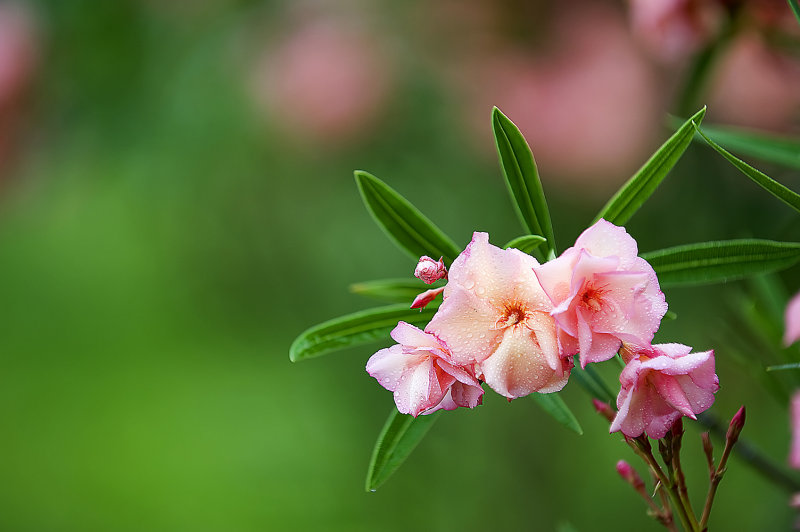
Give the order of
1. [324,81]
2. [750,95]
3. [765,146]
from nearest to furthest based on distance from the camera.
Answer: [765,146] < [750,95] < [324,81]

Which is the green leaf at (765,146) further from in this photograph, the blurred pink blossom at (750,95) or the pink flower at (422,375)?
the blurred pink blossom at (750,95)

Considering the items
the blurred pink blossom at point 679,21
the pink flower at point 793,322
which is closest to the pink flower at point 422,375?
the pink flower at point 793,322

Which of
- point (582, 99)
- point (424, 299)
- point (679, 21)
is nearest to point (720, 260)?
point (424, 299)

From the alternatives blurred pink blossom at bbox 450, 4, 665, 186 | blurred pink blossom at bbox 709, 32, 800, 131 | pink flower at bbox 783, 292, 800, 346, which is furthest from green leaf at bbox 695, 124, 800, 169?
blurred pink blossom at bbox 450, 4, 665, 186

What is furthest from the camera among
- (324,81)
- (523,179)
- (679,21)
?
(324,81)

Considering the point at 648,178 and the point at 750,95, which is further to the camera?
the point at 750,95

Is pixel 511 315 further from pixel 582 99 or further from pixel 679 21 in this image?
pixel 582 99

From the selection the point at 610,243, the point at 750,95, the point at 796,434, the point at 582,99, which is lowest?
the point at 796,434
